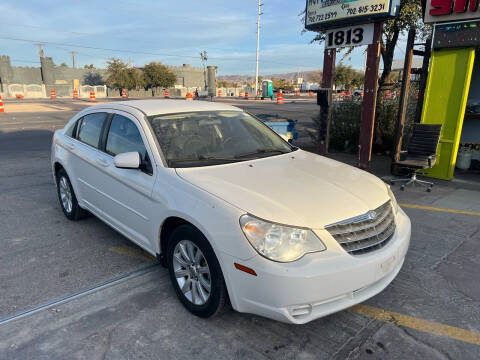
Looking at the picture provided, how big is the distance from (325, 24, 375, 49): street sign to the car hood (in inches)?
175

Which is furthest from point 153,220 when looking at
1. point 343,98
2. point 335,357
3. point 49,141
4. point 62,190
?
point 49,141

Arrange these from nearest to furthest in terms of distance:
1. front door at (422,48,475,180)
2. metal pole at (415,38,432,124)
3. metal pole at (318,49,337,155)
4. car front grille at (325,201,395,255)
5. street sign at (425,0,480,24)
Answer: car front grille at (325,201,395,255) → street sign at (425,0,480,24) → front door at (422,48,475,180) → metal pole at (415,38,432,124) → metal pole at (318,49,337,155)

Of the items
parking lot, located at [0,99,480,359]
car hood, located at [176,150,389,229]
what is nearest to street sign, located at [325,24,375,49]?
parking lot, located at [0,99,480,359]

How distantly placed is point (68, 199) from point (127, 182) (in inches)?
76.1

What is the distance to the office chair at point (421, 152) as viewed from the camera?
6.42 metres

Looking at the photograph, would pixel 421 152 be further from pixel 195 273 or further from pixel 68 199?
pixel 68 199

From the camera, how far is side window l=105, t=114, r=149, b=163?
3.43m

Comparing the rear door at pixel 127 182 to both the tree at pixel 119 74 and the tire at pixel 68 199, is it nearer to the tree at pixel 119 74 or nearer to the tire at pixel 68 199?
the tire at pixel 68 199

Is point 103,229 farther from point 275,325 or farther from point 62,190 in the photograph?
point 275,325

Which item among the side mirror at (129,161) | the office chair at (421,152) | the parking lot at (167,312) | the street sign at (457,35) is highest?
the street sign at (457,35)

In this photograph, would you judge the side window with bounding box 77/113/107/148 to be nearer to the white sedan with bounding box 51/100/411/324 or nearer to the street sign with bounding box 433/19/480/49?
the white sedan with bounding box 51/100/411/324

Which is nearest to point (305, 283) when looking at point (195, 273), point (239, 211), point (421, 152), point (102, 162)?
point (239, 211)

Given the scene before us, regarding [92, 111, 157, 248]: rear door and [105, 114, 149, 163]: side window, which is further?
[105, 114, 149, 163]: side window

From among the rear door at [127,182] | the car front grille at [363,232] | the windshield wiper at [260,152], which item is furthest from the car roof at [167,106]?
the car front grille at [363,232]
